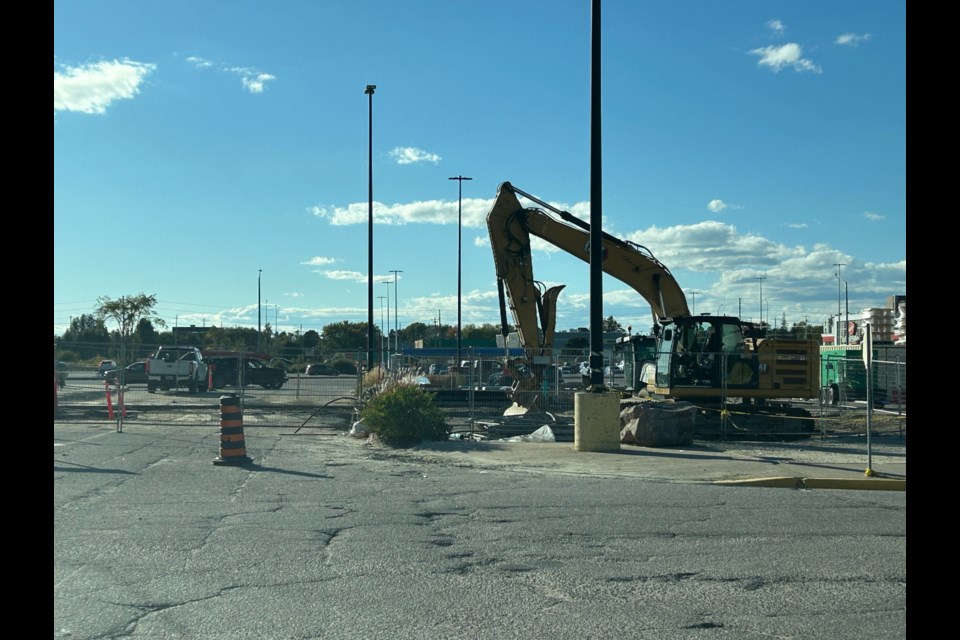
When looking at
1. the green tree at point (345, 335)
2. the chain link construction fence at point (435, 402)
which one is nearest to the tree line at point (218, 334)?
the green tree at point (345, 335)

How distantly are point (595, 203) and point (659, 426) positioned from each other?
16.6ft

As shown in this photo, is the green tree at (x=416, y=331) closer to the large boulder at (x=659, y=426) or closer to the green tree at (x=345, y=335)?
the green tree at (x=345, y=335)

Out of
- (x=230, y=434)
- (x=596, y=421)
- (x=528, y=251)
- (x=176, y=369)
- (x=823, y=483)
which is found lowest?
(x=823, y=483)

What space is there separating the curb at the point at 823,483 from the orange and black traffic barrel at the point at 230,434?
8.12 meters

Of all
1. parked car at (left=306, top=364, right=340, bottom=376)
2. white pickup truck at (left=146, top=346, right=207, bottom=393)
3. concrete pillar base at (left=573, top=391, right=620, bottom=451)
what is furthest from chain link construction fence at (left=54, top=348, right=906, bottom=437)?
white pickup truck at (left=146, top=346, right=207, bottom=393)

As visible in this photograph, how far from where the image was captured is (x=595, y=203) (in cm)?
→ 1673

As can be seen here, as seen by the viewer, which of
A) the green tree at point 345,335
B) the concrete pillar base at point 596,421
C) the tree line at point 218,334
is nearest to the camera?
the concrete pillar base at point 596,421

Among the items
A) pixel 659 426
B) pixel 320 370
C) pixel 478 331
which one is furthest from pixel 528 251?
pixel 478 331

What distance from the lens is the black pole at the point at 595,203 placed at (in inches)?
656

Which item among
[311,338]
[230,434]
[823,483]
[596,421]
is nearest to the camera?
[823,483]

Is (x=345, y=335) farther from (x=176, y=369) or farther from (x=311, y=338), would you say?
(x=176, y=369)

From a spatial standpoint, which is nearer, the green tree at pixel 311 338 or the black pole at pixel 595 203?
the black pole at pixel 595 203

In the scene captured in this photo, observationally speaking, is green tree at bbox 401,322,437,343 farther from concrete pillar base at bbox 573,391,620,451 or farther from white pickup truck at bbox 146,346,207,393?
concrete pillar base at bbox 573,391,620,451

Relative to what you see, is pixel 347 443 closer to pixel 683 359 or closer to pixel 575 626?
pixel 683 359
